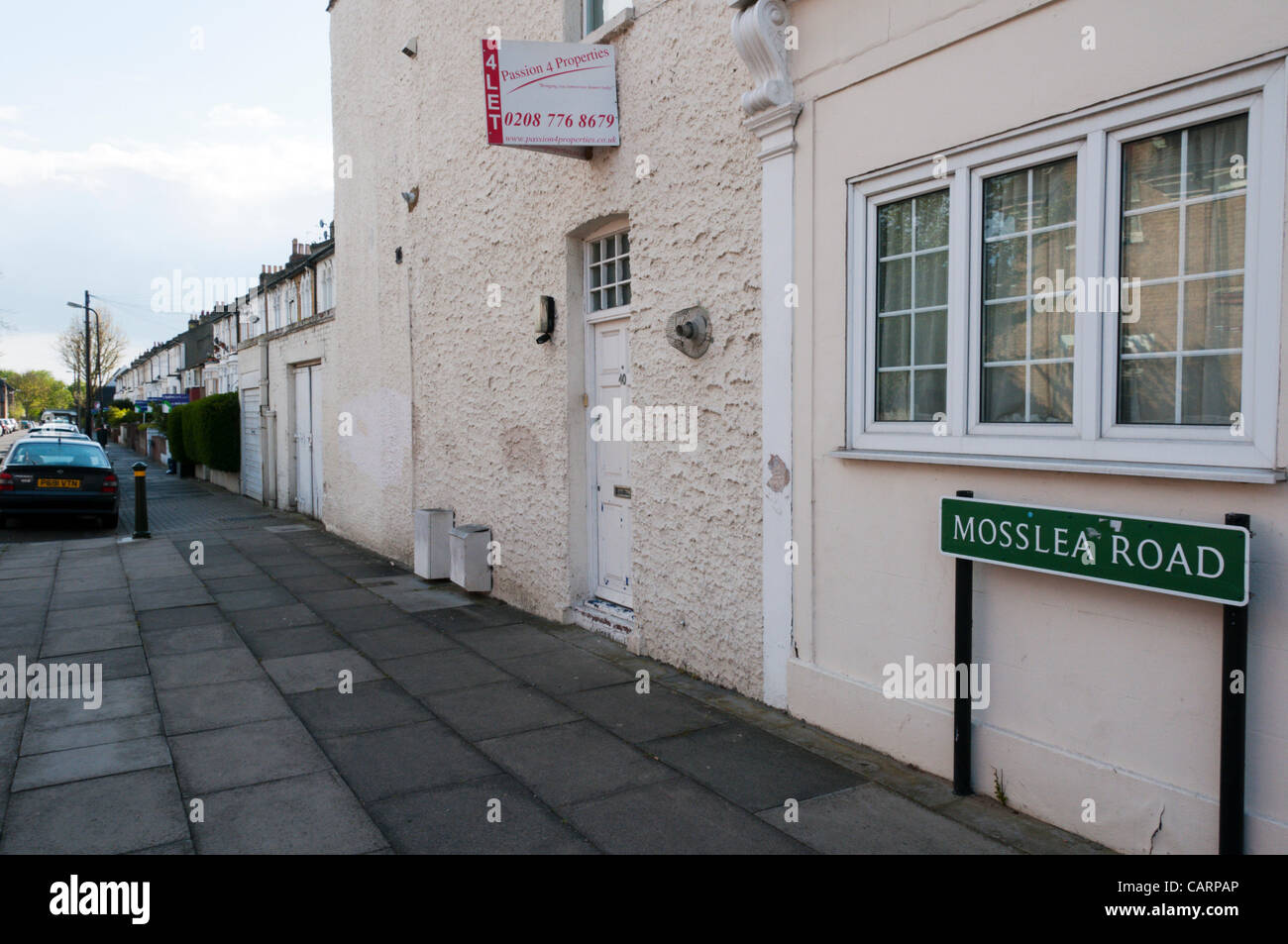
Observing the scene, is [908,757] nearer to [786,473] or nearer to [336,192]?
[786,473]

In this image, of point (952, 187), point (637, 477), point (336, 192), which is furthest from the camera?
point (336, 192)

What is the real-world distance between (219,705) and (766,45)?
491 cm

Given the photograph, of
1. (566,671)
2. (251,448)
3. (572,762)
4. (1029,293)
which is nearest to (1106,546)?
(1029,293)

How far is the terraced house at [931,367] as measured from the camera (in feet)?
10.7

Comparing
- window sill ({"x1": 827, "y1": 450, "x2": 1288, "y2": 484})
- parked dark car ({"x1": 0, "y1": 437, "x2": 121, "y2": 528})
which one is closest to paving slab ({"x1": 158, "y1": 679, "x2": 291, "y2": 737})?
window sill ({"x1": 827, "y1": 450, "x2": 1288, "y2": 484})

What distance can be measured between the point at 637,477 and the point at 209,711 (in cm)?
303

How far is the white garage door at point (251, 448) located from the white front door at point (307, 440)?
270 cm

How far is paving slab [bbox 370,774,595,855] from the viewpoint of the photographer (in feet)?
12.1

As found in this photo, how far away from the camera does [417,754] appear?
4.73m

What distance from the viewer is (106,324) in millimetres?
73000

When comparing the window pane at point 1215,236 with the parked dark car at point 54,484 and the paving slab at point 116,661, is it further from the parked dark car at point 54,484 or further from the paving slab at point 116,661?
the parked dark car at point 54,484

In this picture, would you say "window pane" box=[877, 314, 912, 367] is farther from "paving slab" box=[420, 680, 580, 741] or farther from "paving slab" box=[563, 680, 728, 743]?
"paving slab" box=[420, 680, 580, 741]

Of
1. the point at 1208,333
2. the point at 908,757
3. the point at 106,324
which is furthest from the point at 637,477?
the point at 106,324

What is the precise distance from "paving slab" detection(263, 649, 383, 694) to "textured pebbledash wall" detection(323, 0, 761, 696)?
1748mm
